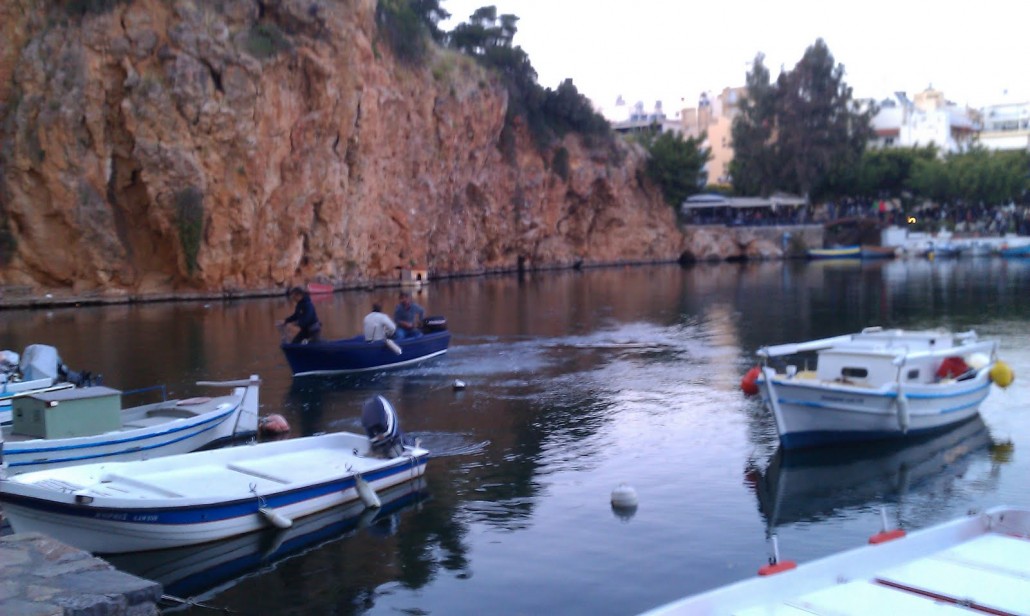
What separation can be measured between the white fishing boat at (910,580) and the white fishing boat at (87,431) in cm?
865

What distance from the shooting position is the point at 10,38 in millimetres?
44125

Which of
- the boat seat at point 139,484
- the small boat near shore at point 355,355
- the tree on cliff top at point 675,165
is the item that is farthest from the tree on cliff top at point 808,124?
the boat seat at point 139,484

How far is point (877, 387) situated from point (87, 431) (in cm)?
1152

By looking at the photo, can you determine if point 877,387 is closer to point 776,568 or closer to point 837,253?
point 776,568

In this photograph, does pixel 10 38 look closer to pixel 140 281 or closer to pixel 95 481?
pixel 140 281

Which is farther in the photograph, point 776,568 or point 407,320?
point 407,320

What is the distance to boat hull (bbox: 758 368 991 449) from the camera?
46.7 feet

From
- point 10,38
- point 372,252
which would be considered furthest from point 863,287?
point 10,38

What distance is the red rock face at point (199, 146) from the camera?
145ft

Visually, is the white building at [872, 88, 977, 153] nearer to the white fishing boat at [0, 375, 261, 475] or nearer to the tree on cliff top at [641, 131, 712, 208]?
the tree on cliff top at [641, 131, 712, 208]

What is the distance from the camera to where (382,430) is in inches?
488

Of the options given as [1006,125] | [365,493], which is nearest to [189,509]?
[365,493]

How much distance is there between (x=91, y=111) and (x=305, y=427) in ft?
111

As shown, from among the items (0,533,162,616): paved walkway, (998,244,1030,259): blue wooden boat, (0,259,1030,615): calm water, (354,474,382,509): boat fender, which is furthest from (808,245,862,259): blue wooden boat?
(0,533,162,616): paved walkway
